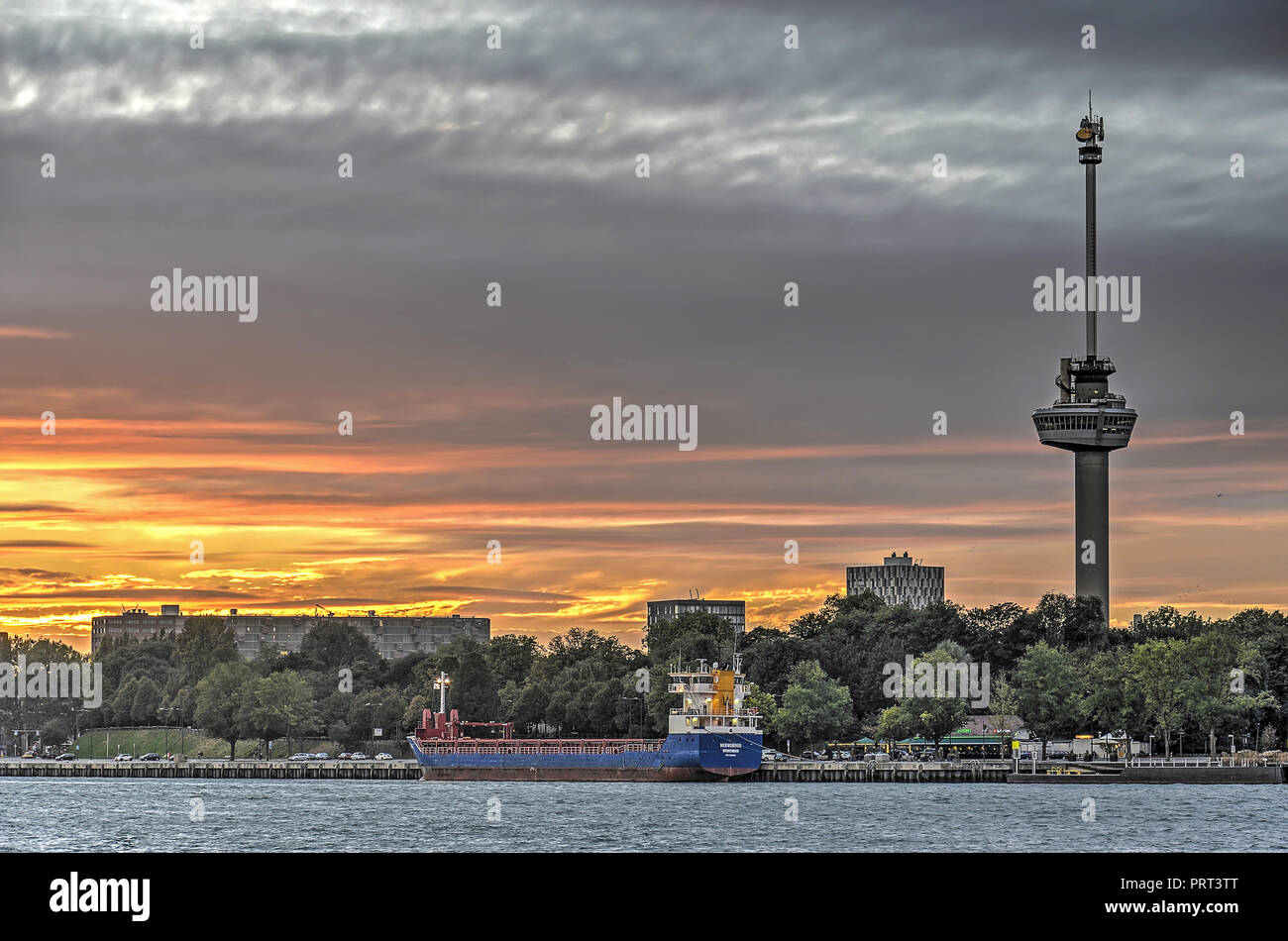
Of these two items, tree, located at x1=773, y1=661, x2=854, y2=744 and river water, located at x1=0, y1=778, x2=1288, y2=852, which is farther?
tree, located at x1=773, y1=661, x2=854, y2=744

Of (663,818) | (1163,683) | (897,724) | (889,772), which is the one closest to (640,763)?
(889,772)

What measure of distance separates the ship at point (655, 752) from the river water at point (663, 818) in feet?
7.60

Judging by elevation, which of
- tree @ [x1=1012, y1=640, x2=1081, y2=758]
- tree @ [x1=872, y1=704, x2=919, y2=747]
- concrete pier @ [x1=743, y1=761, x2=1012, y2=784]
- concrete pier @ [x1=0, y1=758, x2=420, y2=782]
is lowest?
concrete pier @ [x1=0, y1=758, x2=420, y2=782]

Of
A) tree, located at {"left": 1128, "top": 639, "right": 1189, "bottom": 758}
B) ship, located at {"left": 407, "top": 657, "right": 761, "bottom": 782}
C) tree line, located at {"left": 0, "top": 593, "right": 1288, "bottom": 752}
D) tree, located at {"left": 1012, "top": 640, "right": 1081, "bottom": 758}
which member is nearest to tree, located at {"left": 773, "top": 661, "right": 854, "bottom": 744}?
tree line, located at {"left": 0, "top": 593, "right": 1288, "bottom": 752}

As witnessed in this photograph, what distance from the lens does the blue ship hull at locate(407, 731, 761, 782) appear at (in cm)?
13700

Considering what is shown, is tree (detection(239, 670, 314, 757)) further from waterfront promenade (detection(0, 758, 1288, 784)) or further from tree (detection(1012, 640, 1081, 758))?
tree (detection(1012, 640, 1081, 758))

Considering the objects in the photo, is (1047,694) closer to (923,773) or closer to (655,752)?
(923,773)

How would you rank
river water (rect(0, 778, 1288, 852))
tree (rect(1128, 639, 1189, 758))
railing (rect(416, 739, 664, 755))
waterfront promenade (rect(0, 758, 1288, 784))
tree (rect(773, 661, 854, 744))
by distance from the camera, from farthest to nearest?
tree (rect(773, 661, 854, 744)) < tree (rect(1128, 639, 1189, 758)) < railing (rect(416, 739, 664, 755)) < waterfront promenade (rect(0, 758, 1288, 784)) < river water (rect(0, 778, 1288, 852))

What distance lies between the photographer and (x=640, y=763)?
140 metres

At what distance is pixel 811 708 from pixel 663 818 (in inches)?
2832

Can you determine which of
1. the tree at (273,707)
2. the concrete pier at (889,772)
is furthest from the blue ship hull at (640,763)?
the tree at (273,707)
